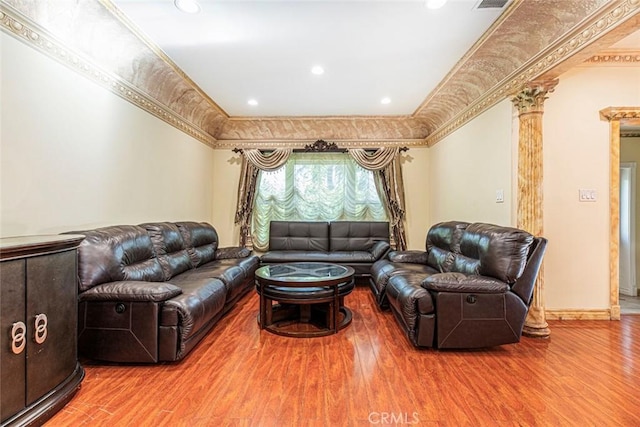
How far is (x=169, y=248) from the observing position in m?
3.31

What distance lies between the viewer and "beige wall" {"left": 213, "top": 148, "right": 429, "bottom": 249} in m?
5.48

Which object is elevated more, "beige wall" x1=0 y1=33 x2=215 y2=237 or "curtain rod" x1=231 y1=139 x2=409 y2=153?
"curtain rod" x1=231 y1=139 x2=409 y2=153

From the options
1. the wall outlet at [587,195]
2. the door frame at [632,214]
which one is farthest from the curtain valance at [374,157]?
the door frame at [632,214]

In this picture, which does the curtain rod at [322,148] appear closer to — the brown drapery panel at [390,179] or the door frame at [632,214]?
the brown drapery panel at [390,179]

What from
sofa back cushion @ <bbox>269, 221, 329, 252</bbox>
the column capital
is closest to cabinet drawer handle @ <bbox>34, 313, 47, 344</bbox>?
sofa back cushion @ <bbox>269, 221, 329, 252</bbox>

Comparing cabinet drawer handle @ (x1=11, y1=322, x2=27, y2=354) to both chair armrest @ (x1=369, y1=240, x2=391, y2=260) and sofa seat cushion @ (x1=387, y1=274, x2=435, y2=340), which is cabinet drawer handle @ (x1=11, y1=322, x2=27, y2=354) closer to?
sofa seat cushion @ (x1=387, y1=274, x2=435, y2=340)

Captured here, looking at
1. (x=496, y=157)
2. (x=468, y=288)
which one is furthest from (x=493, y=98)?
(x=468, y=288)

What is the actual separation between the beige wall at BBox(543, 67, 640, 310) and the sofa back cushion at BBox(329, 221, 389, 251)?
2.51 m

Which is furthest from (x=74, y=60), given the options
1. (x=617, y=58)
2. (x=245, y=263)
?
(x=617, y=58)

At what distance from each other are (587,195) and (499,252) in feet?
4.85

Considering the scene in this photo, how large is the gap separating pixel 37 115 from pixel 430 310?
3307 millimetres

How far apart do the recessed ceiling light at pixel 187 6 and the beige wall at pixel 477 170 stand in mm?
3123

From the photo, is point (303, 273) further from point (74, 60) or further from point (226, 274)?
point (74, 60)

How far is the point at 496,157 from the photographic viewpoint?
331cm
